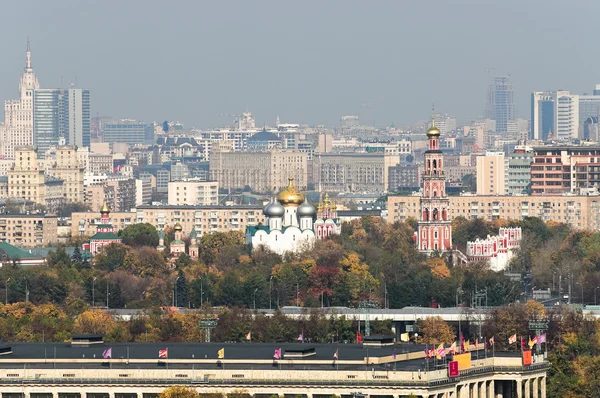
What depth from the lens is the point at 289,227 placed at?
16862 cm

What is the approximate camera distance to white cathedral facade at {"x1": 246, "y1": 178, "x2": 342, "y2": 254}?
16750 centimetres

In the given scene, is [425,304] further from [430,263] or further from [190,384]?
[190,384]

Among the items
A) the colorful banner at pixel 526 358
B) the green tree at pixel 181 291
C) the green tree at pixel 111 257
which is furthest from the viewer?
the green tree at pixel 111 257

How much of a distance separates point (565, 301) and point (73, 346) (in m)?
45.7

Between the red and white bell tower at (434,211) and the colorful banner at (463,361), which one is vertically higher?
the red and white bell tower at (434,211)

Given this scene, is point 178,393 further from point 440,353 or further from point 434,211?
point 434,211

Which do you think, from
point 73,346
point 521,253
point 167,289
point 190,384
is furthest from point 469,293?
point 190,384

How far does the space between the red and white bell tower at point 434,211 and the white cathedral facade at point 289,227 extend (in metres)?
6.74

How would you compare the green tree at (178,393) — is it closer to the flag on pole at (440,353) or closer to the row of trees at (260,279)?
the flag on pole at (440,353)

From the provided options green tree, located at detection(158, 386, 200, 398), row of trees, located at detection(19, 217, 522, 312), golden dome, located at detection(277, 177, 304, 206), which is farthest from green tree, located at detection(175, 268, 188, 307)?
green tree, located at detection(158, 386, 200, 398)

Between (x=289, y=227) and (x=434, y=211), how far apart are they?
9055 millimetres

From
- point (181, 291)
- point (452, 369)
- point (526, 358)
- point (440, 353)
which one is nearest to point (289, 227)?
point (181, 291)

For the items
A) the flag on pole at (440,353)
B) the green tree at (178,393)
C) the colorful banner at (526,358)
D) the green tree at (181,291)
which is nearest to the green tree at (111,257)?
the green tree at (181,291)

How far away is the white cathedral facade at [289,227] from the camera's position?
550ft
